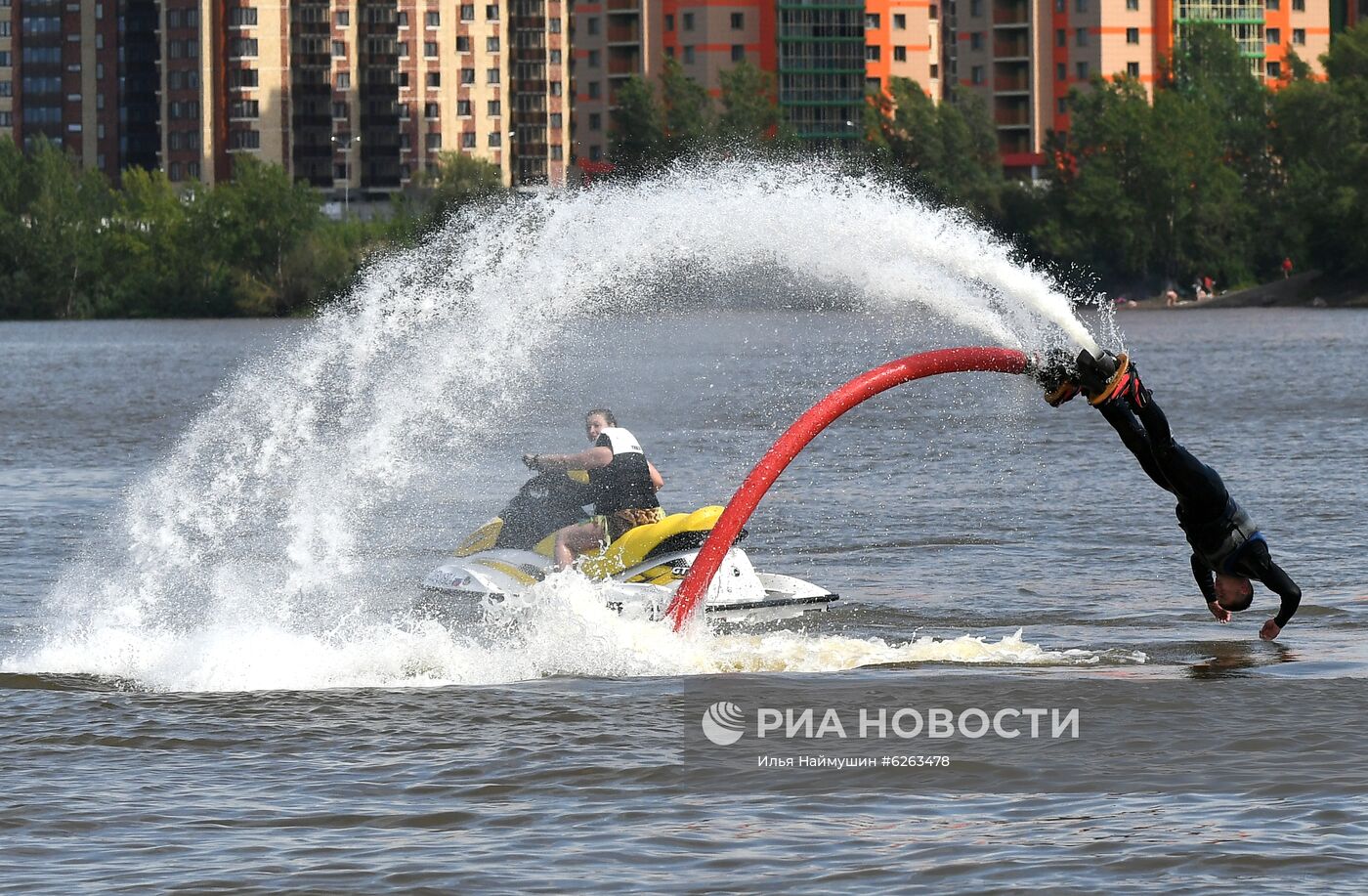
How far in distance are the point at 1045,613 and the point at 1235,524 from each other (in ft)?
16.6

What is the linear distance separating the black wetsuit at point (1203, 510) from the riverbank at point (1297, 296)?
116 metres

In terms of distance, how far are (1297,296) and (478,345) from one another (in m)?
120

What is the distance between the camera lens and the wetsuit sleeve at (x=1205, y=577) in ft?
48.3

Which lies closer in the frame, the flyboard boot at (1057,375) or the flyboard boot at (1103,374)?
the flyboard boot at (1103,374)

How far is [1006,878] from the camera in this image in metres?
10.6

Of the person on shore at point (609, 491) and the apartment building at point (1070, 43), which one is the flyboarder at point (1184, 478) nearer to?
the person on shore at point (609, 491)

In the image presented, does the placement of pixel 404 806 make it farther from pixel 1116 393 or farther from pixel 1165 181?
pixel 1165 181

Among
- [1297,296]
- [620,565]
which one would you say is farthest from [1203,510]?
[1297,296]

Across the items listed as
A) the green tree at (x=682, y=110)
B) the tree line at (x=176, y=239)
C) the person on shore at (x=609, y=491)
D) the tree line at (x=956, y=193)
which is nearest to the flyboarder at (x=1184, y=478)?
the person on shore at (x=609, y=491)

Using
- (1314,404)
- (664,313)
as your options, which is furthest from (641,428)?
(664,313)

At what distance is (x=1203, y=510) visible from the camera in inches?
562

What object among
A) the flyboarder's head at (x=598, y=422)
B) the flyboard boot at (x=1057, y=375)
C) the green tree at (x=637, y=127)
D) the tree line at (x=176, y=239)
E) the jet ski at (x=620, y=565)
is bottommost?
the jet ski at (x=620, y=565)

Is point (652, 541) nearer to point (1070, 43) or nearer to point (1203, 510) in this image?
point (1203, 510)

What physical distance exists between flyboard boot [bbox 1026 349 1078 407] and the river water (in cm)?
205
